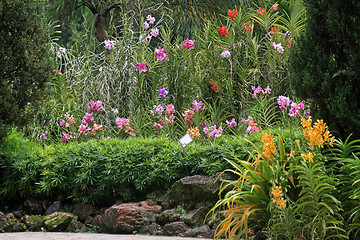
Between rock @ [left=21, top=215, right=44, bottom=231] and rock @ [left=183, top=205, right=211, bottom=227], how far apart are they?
1.73 meters

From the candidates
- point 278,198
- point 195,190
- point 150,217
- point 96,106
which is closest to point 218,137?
point 195,190

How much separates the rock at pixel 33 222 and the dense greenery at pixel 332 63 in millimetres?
3287

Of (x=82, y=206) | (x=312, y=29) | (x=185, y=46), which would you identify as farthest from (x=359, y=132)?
(x=185, y=46)

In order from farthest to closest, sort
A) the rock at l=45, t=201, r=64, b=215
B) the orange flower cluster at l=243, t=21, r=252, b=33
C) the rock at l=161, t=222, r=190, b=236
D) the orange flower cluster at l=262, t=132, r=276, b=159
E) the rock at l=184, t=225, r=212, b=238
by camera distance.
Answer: the orange flower cluster at l=243, t=21, r=252, b=33, the rock at l=45, t=201, r=64, b=215, the rock at l=161, t=222, r=190, b=236, the rock at l=184, t=225, r=212, b=238, the orange flower cluster at l=262, t=132, r=276, b=159

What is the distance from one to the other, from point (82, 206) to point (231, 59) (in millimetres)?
3439

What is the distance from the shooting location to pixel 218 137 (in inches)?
221

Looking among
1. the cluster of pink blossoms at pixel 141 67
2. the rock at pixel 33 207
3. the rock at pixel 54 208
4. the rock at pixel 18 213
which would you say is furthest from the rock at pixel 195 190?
A: the cluster of pink blossoms at pixel 141 67

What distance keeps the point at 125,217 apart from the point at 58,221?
868mm

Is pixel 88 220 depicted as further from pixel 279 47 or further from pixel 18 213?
pixel 279 47

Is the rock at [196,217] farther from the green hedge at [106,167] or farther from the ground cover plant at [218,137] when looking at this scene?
the green hedge at [106,167]

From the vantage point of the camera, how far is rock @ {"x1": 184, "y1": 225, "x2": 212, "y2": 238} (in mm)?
4523

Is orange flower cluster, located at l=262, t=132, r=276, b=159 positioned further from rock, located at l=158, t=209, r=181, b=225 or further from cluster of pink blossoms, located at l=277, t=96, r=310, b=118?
cluster of pink blossoms, located at l=277, t=96, r=310, b=118

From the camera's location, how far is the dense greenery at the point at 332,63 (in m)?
3.92

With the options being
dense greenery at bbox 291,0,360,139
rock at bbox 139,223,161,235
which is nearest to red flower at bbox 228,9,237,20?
dense greenery at bbox 291,0,360,139
